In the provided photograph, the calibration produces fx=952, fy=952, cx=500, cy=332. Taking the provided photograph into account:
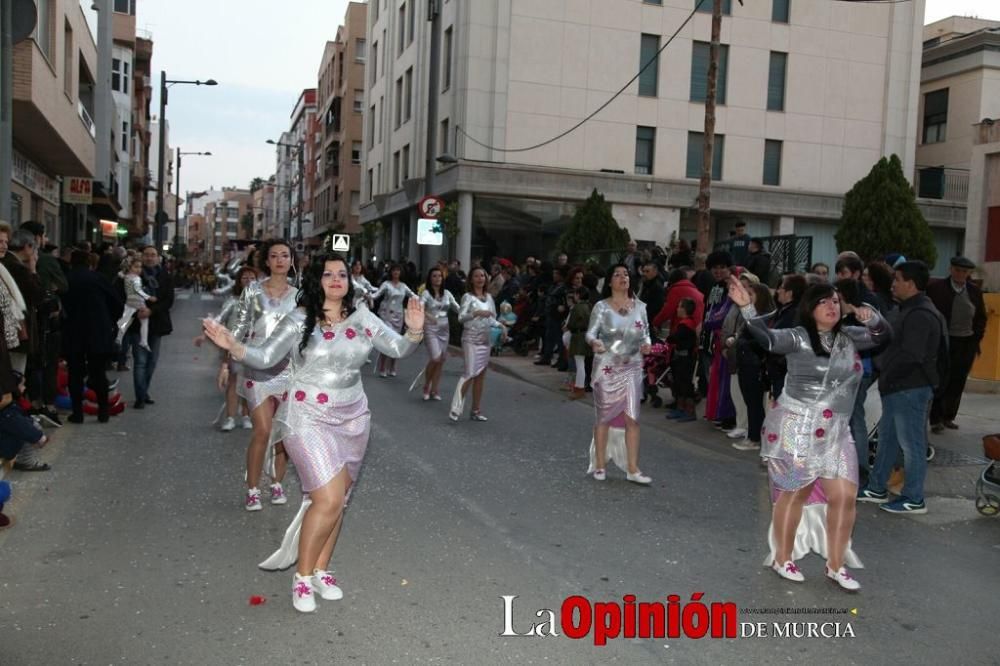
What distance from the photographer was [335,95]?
6538 cm

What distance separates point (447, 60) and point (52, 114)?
17207mm

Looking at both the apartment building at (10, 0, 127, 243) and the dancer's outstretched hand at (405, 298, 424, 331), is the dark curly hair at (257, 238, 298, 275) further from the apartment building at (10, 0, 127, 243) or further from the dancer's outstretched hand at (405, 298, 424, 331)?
the apartment building at (10, 0, 127, 243)

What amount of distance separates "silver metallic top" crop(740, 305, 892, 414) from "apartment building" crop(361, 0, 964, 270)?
87.2 feet

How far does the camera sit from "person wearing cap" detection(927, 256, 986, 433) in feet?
34.5

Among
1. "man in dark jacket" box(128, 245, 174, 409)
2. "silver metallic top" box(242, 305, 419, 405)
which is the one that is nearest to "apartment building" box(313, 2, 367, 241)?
"man in dark jacket" box(128, 245, 174, 409)

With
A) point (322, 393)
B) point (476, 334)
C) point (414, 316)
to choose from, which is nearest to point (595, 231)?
point (476, 334)

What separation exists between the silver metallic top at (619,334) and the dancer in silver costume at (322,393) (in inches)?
124

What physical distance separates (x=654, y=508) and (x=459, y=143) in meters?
26.2

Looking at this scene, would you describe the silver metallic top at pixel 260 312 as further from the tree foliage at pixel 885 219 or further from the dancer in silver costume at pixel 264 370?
the tree foliage at pixel 885 219

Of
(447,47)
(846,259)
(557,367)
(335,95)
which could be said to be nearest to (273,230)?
(335,95)

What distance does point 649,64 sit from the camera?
32.6 meters

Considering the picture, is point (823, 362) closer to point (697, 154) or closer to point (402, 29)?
point (697, 154)

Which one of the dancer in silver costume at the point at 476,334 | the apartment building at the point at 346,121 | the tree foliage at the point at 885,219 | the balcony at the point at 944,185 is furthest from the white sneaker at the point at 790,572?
the apartment building at the point at 346,121

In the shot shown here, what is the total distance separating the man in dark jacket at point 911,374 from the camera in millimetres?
7070
